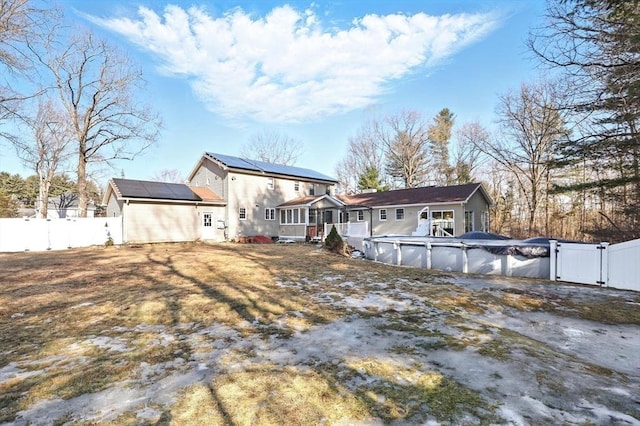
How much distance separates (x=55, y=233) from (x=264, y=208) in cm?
1204

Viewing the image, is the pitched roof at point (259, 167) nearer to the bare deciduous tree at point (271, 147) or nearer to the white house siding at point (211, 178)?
the white house siding at point (211, 178)

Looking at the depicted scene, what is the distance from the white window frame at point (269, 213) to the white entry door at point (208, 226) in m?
3.94

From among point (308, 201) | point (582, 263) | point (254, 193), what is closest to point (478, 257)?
point (582, 263)

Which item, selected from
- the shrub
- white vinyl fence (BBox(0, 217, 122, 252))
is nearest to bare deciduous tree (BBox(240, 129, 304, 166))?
white vinyl fence (BBox(0, 217, 122, 252))

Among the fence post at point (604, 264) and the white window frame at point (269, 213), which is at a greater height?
the white window frame at point (269, 213)

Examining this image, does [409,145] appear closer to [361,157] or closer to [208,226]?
[361,157]

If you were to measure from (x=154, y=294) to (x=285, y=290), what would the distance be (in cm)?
257

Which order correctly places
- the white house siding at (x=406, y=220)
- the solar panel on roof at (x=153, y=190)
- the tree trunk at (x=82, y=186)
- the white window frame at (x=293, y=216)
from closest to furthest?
the solar panel on roof at (x=153, y=190)
the white house siding at (x=406, y=220)
the tree trunk at (x=82, y=186)
the white window frame at (x=293, y=216)

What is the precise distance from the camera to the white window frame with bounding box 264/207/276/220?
2368cm

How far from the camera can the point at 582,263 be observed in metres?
7.38

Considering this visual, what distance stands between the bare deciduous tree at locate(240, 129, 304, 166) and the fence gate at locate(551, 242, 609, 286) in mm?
34176

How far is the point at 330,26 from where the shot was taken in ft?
46.6

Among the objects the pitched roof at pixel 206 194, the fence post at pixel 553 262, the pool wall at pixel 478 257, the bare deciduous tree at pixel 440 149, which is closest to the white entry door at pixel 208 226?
the pitched roof at pixel 206 194

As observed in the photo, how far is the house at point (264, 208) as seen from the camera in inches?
754
